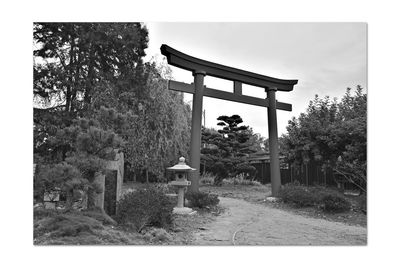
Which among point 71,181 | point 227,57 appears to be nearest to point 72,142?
point 71,181

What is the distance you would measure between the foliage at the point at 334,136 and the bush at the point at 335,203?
1.01 ft

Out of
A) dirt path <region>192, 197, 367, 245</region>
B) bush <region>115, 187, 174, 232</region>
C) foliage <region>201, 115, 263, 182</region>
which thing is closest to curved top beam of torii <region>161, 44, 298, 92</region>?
bush <region>115, 187, 174, 232</region>

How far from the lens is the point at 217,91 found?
5477 mm

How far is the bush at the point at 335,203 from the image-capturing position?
16.2 feet

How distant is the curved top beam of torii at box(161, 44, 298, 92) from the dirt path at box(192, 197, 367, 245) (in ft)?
7.21

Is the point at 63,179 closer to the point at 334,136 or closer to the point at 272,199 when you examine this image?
the point at 272,199

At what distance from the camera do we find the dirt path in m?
3.55

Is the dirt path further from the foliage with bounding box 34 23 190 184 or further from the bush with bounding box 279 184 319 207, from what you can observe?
the foliage with bounding box 34 23 190 184

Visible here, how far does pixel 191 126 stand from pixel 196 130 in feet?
0.32

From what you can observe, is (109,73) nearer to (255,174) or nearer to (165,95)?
(165,95)

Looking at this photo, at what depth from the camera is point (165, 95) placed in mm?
6609

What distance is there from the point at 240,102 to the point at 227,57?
41.2 inches

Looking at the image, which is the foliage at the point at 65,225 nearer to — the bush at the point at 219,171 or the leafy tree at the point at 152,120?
the leafy tree at the point at 152,120
